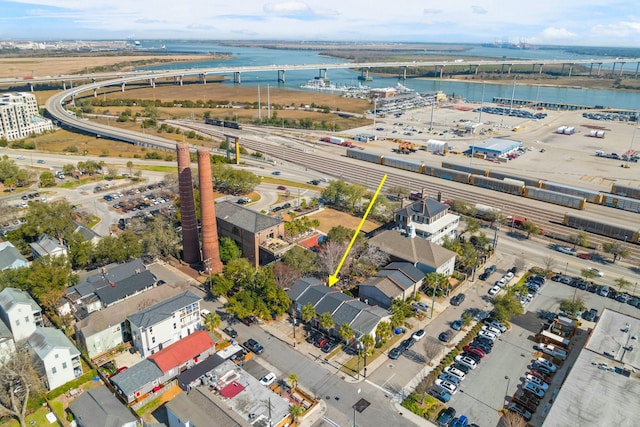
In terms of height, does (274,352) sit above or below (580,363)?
below

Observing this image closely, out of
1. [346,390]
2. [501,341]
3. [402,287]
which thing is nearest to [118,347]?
[346,390]

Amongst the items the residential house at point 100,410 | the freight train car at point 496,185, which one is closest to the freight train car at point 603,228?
the freight train car at point 496,185

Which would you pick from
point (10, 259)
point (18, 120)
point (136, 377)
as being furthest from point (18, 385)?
point (18, 120)

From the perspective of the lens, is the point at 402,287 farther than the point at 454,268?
No

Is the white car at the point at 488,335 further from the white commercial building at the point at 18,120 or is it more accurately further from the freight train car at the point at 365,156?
the white commercial building at the point at 18,120

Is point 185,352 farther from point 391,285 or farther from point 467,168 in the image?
point 467,168

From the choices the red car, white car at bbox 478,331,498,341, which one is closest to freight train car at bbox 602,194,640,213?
white car at bbox 478,331,498,341

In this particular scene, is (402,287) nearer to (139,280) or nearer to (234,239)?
(234,239)
